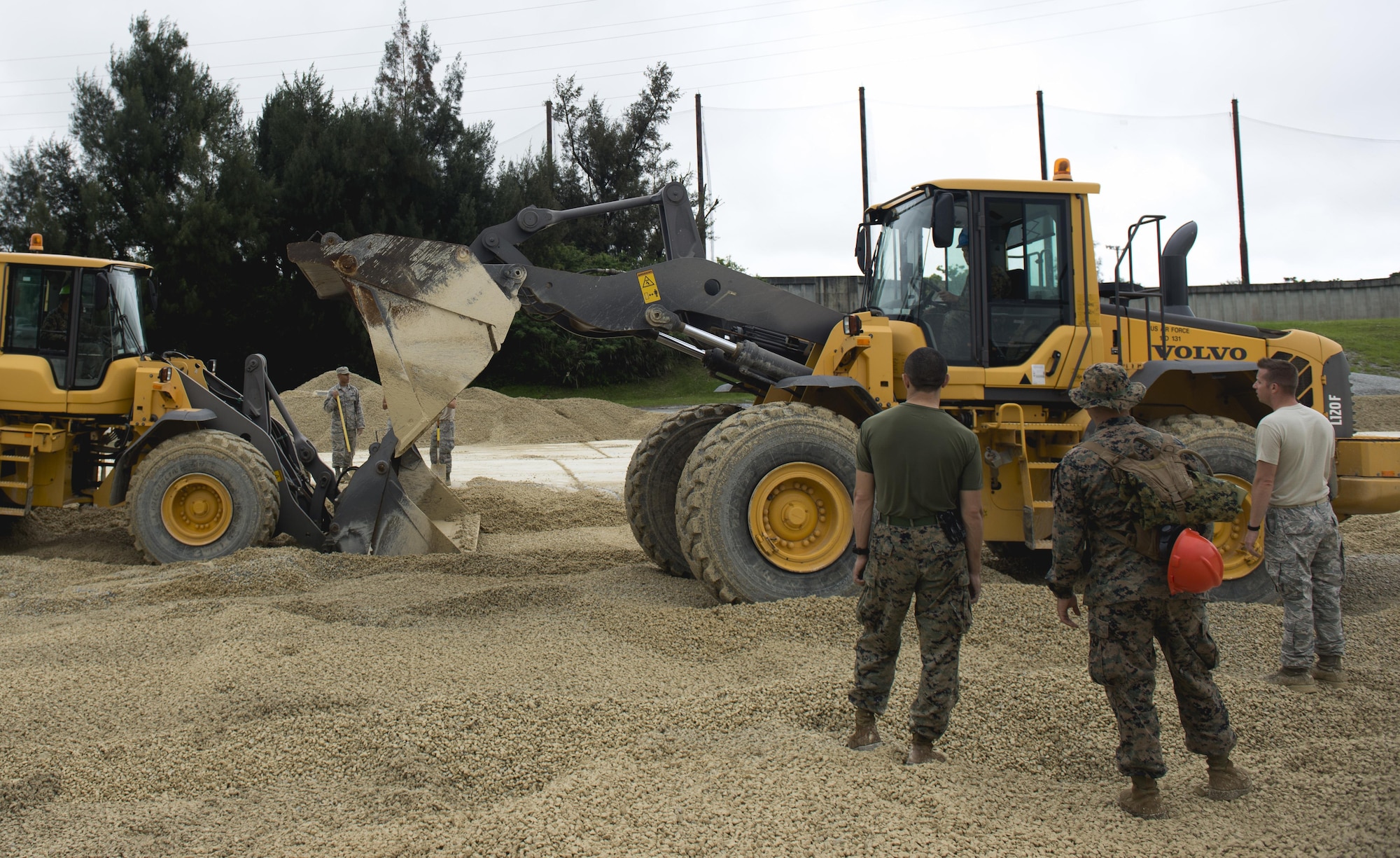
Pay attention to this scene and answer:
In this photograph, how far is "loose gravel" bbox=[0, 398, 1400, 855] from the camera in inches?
122

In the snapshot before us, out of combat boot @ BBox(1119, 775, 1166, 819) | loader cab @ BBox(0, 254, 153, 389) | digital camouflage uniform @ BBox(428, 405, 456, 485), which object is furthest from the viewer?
digital camouflage uniform @ BBox(428, 405, 456, 485)

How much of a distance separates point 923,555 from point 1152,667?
82 cm

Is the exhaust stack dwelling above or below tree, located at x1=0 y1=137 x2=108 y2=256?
below

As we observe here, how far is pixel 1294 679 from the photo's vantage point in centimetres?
467

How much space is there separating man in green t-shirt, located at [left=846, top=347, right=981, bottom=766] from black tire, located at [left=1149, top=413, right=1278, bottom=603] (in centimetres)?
336

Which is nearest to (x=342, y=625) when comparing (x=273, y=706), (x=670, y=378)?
(x=273, y=706)

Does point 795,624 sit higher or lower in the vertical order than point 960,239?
lower

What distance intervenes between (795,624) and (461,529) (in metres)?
4.27

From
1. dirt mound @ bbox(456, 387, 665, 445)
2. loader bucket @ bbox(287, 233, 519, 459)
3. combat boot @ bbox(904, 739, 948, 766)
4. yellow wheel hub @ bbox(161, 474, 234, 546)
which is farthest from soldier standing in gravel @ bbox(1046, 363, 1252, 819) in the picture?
dirt mound @ bbox(456, 387, 665, 445)

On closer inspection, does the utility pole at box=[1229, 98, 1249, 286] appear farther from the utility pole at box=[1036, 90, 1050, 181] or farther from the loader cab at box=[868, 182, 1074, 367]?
the loader cab at box=[868, 182, 1074, 367]

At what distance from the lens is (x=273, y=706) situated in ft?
14.0

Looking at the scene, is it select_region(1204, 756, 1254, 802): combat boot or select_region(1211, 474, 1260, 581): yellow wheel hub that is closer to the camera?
select_region(1204, 756, 1254, 802): combat boot

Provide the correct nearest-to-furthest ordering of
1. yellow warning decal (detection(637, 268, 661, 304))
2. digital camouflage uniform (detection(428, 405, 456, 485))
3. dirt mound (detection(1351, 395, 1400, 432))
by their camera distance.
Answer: yellow warning decal (detection(637, 268, 661, 304)) < digital camouflage uniform (detection(428, 405, 456, 485)) < dirt mound (detection(1351, 395, 1400, 432))

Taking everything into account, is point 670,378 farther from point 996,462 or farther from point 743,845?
point 743,845
